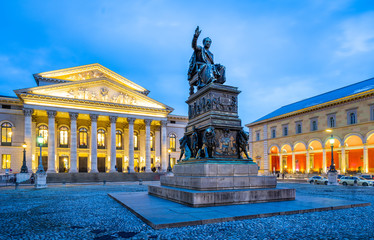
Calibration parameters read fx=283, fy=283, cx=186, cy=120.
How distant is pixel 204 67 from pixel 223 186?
16.2 ft

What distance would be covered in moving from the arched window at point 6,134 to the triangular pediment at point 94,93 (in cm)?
728

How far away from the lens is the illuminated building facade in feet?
127

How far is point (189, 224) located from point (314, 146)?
161 feet

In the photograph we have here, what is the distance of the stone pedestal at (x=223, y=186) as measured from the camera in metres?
8.63

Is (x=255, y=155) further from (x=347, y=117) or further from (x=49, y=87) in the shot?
(x=49, y=87)

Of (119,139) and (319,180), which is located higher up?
(119,139)

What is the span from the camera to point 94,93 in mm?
47406

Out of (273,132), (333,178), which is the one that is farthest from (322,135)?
(333,178)

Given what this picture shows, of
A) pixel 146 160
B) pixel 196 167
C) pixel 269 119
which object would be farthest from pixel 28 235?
pixel 269 119

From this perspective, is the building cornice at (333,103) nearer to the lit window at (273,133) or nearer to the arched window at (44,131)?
the lit window at (273,133)

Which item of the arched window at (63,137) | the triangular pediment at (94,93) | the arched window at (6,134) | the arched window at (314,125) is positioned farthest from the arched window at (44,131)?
the arched window at (314,125)

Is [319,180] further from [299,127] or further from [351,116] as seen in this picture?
[299,127]

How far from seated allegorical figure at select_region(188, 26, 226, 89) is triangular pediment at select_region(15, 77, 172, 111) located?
37472mm

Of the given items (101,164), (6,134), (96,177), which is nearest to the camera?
(96,177)
